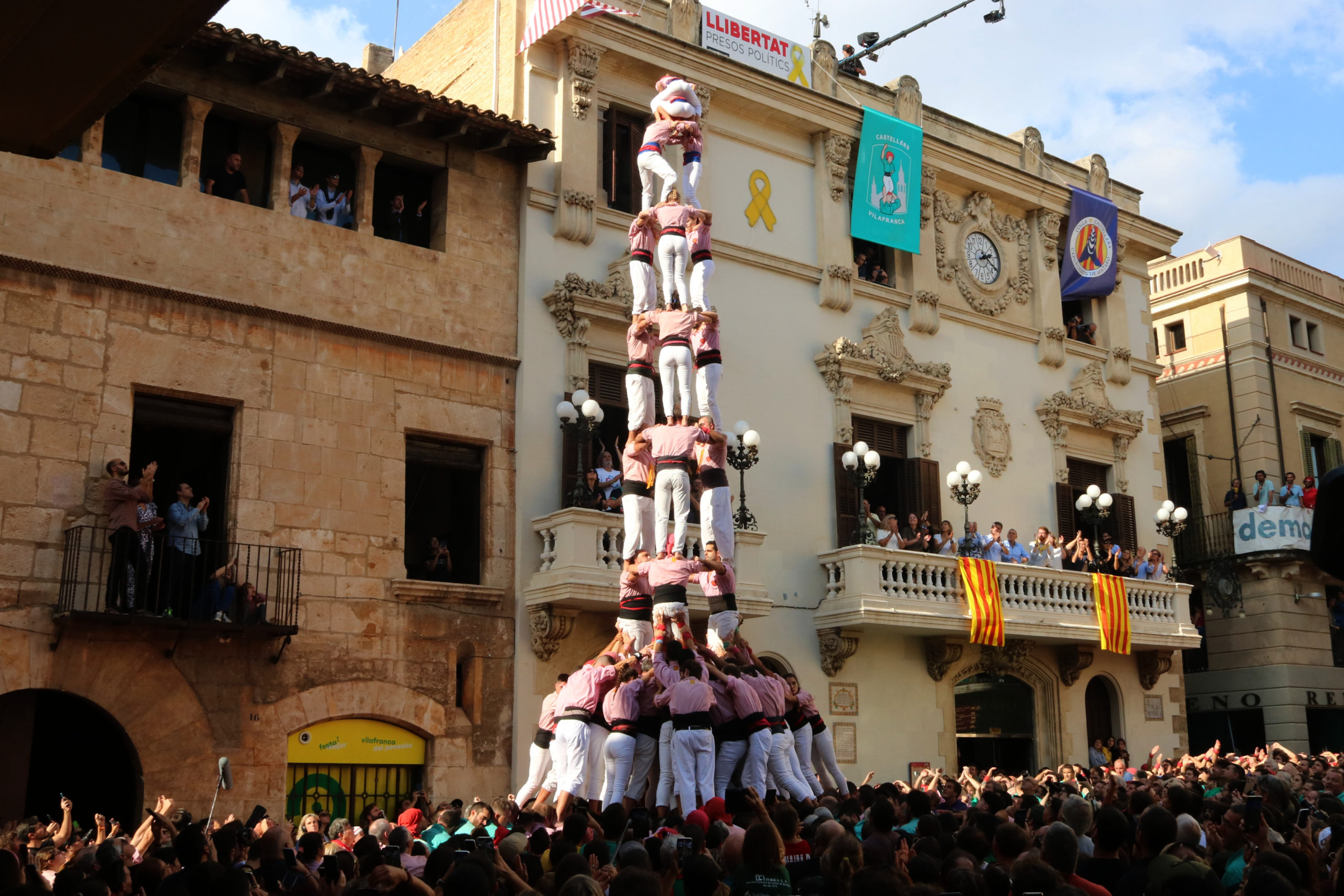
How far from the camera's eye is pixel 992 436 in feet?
83.8

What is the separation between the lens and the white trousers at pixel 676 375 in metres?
16.2

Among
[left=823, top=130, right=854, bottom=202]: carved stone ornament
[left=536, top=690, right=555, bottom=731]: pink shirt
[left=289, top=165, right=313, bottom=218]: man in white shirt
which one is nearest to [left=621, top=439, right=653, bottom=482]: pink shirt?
[left=536, top=690, right=555, bottom=731]: pink shirt

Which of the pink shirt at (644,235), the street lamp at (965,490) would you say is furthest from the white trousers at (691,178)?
the street lamp at (965,490)

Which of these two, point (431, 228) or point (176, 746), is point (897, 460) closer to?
point (431, 228)

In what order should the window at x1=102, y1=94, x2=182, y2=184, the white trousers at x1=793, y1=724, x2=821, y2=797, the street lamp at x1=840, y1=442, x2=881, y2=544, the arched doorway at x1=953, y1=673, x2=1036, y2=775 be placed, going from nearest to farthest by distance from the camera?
the white trousers at x1=793, y1=724, x2=821, y2=797 < the window at x1=102, y1=94, x2=182, y2=184 < the street lamp at x1=840, y1=442, x2=881, y2=544 < the arched doorway at x1=953, y1=673, x2=1036, y2=775

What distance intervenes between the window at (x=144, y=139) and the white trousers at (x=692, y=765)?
1036 cm

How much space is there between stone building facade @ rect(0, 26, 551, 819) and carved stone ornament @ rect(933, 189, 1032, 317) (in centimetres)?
904

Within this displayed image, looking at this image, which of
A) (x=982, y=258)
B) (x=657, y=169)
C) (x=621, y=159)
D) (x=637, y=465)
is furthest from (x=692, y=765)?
(x=982, y=258)

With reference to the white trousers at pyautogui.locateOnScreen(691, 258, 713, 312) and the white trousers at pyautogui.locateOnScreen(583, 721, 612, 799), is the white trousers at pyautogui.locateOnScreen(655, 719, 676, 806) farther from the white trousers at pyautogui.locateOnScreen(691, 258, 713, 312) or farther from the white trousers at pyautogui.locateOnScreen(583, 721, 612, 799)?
the white trousers at pyautogui.locateOnScreen(691, 258, 713, 312)

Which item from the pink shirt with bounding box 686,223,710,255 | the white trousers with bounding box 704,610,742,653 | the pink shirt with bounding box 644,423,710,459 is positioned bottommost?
the white trousers with bounding box 704,610,742,653

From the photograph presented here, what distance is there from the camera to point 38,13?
17.6ft

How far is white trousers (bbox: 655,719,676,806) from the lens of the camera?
1392 cm

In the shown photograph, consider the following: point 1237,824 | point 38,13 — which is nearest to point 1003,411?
point 1237,824

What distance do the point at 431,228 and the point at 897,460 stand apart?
9454 millimetres
